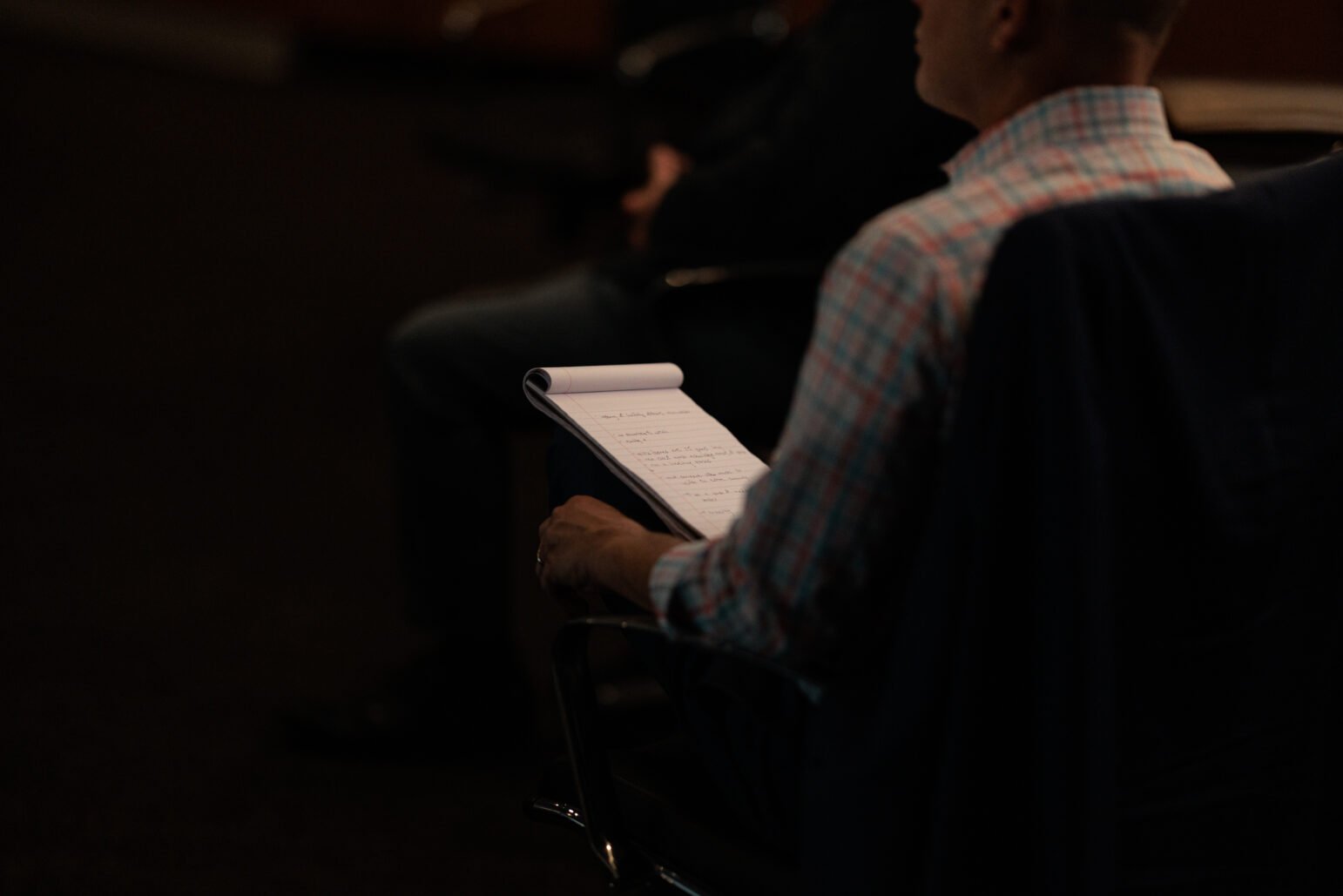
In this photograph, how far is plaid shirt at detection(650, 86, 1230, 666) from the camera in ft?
2.65

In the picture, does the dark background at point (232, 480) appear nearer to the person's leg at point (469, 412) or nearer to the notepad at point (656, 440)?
the person's leg at point (469, 412)

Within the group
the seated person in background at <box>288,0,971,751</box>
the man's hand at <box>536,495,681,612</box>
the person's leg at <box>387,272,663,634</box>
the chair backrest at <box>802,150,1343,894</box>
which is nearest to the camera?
the chair backrest at <box>802,150,1343,894</box>

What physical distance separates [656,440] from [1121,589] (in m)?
0.41

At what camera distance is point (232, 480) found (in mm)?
2902

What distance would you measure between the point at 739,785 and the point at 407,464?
102 cm

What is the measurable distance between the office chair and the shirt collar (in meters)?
0.08

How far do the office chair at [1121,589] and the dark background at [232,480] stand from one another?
3.34 ft

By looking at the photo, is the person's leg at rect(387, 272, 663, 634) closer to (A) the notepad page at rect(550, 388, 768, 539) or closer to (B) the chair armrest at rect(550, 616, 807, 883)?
(A) the notepad page at rect(550, 388, 768, 539)

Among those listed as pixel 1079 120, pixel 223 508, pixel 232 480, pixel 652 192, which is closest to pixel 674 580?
pixel 1079 120

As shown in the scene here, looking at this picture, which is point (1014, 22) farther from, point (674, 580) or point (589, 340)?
point (589, 340)

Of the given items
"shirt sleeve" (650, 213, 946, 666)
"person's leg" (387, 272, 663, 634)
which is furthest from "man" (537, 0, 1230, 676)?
"person's leg" (387, 272, 663, 634)

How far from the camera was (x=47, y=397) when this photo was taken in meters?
3.20

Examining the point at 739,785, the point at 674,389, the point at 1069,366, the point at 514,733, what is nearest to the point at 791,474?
the point at 1069,366

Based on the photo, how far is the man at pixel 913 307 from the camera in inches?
31.9
